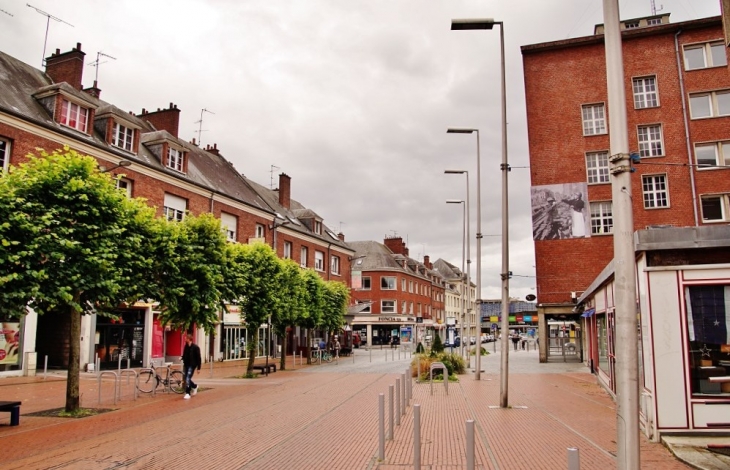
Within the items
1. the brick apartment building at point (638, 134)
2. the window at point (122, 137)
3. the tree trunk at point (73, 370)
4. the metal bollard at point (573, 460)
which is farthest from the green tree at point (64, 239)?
the brick apartment building at point (638, 134)

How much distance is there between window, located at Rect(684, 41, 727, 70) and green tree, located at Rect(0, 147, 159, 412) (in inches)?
1261

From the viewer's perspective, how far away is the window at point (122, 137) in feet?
88.4

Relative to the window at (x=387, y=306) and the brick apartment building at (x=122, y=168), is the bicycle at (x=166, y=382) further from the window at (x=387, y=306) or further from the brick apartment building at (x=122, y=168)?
the window at (x=387, y=306)

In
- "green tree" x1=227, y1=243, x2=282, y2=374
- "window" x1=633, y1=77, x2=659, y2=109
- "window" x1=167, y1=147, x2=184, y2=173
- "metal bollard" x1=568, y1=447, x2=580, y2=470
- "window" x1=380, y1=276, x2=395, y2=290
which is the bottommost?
"metal bollard" x1=568, y1=447, x2=580, y2=470

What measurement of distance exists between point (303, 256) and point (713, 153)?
2824 centimetres

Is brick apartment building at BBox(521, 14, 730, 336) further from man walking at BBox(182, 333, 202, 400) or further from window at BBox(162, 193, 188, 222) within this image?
man walking at BBox(182, 333, 202, 400)

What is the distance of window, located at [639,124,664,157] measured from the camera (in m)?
32.2

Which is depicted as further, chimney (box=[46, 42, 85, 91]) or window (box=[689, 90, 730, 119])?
window (box=[689, 90, 730, 119])

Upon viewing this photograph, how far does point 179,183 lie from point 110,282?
58.8 ft

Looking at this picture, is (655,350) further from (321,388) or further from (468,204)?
(468,204)

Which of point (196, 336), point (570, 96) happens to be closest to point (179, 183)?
point (196, 336)

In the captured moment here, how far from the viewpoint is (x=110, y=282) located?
1300 centimetres

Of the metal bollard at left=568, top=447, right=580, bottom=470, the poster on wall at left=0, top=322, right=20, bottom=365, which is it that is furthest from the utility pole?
the poster on wall at left=0, top=322, right=20, bottom=365

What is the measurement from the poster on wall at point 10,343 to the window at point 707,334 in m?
22.5
